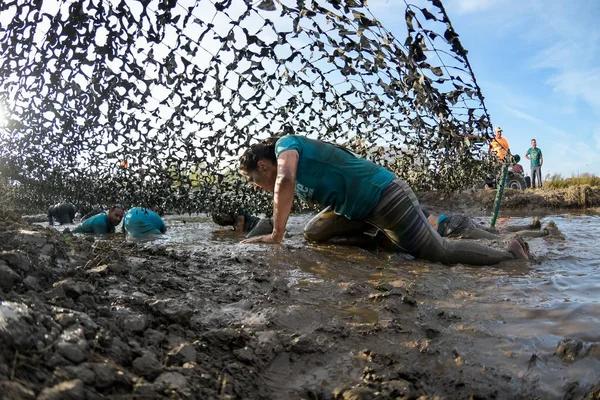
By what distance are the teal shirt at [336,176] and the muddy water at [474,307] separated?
1.83 feet

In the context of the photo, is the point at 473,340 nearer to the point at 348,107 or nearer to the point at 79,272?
the point at 79,272

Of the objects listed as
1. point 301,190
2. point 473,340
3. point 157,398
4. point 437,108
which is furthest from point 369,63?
point 157,398

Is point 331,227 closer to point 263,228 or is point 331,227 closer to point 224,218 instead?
point 263,228

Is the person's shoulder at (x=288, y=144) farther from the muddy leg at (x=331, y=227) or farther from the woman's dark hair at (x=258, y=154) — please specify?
the muddy leg at (x=331, y=227)

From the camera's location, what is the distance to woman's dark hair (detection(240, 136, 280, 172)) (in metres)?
3.94

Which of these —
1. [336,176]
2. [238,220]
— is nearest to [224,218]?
[238,220]

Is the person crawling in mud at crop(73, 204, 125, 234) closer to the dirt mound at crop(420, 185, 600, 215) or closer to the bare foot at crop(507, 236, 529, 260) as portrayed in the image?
the bare foot at crop(507, 236, 529, 260)

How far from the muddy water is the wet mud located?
0.5 inches

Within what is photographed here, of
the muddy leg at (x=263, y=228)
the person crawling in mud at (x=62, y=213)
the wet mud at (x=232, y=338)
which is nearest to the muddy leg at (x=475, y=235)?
the muddy leg at (x=263, y=228)

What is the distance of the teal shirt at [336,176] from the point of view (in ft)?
12.5

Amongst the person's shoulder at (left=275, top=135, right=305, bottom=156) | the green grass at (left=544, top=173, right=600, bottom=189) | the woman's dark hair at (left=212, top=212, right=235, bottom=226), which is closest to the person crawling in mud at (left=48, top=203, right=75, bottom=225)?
the woman's dark hair at (left=212, top=212, right=235, bottom=226)

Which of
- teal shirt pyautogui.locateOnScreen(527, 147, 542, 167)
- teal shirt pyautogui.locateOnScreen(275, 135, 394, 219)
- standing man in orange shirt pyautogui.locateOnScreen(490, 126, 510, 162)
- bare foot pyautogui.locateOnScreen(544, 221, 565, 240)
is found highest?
teal shirt pyautogui.locateOnScreen(527, 147, 542, 167)

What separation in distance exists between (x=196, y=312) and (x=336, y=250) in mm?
2661

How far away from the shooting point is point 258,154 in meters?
3.94
